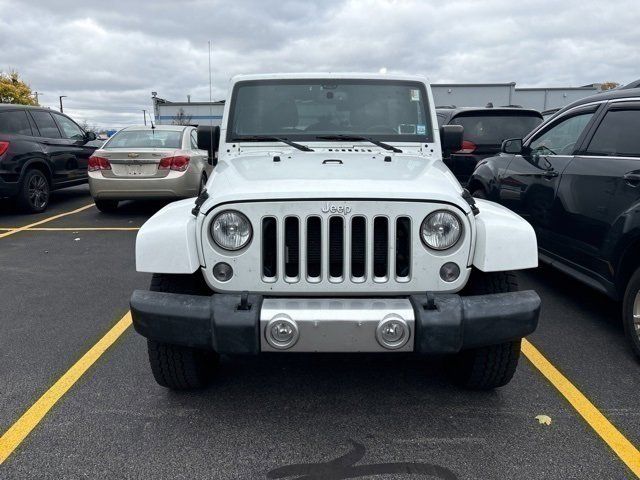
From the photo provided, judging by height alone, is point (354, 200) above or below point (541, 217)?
above

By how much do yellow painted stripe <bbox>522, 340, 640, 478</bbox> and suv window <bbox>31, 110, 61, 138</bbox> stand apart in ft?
29.8

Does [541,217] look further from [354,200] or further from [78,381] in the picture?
[78,381]

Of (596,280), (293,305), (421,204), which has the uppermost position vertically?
(421,204)

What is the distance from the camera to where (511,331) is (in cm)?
268

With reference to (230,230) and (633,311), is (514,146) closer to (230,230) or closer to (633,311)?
(633,311)

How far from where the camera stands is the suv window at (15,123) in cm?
900

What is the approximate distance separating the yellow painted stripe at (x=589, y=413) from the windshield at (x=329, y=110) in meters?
1.78

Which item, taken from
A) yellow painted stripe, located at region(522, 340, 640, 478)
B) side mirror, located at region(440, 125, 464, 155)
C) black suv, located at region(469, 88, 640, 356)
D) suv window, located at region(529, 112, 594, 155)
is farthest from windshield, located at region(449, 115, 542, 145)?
yellow painted stripe, located at region(522, 340, 640, 478)

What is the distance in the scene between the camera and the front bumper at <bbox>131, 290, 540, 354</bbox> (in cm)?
256

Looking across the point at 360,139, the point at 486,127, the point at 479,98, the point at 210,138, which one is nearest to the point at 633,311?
the point at 360,139

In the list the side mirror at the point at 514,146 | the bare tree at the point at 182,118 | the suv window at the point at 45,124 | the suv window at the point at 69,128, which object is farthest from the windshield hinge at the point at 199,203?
the bare tree at the point at 182,118

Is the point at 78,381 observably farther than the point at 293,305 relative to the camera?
Yes

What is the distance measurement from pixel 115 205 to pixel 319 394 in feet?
25.8

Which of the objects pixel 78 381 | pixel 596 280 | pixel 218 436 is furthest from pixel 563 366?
pixel 78 381
